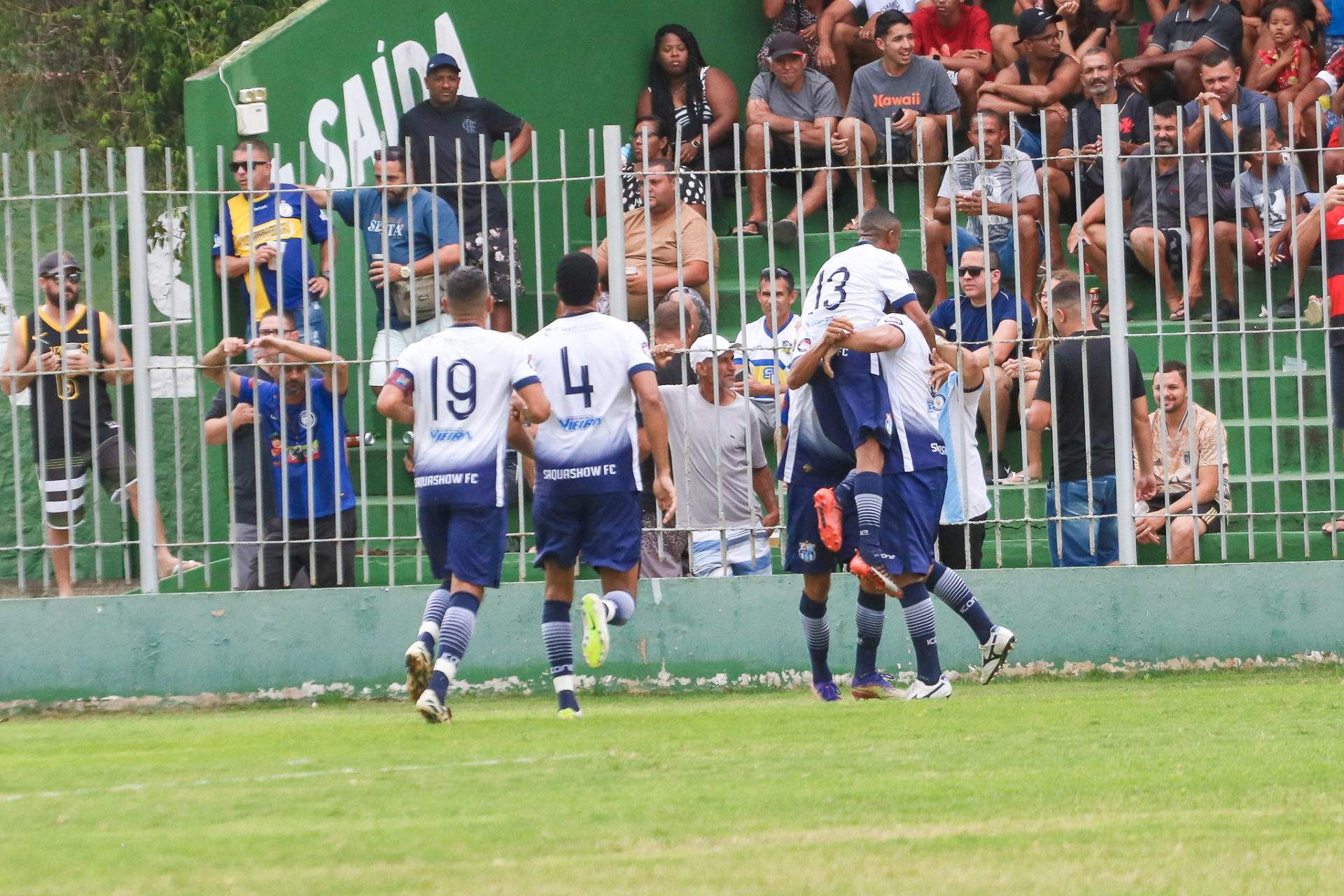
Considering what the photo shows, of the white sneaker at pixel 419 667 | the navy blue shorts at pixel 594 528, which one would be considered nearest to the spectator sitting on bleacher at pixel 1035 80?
the navy blue shorts at pixel 594 528

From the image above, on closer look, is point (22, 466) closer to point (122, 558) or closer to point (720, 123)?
point (122, 558)

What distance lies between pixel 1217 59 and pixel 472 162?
5.52 m

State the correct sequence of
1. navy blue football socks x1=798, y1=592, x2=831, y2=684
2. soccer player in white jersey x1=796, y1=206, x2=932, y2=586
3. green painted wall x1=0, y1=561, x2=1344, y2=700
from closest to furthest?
soccer player in white jersey x1=796, y1=206, x2=932, y2=586 < navy blue football socks x1=798, y1=592, x2=831, y2=684 < green painted wall x1=0, y1=561, x2=1344, y2=700

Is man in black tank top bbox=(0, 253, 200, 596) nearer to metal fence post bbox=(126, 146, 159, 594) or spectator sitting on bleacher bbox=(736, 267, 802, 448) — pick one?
metal fence post bbox=(126, 146, 159, 594)

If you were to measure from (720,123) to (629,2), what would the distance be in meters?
1.88

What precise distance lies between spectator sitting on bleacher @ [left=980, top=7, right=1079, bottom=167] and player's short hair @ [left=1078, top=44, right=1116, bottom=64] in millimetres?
169

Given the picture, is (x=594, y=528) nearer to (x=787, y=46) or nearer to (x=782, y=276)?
(x=782, y=276)

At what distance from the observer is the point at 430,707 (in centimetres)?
811

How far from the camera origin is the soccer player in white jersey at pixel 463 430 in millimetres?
8445

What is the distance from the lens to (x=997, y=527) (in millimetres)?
10672

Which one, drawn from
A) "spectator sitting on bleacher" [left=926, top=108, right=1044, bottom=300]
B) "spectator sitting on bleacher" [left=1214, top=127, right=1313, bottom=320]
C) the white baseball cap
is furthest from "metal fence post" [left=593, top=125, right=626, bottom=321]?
"spectator sitting on bleacher" [left=1214, top=127, right=1313, bottom=320]

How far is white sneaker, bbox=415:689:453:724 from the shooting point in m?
8.10

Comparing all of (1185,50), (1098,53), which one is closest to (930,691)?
(1098,53)

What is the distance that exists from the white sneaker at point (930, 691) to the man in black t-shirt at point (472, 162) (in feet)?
11.2
